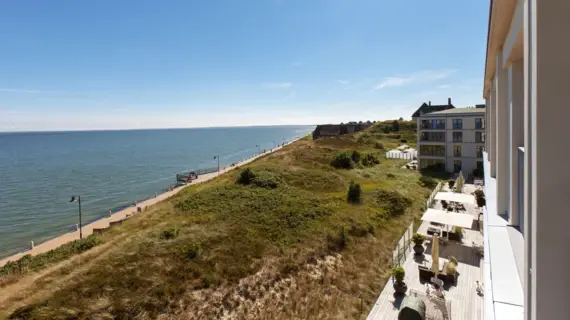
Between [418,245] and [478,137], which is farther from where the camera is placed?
[478,137]

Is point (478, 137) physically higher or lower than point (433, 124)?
lower

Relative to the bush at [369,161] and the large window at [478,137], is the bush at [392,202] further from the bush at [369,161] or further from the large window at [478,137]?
the bush at [369,161]

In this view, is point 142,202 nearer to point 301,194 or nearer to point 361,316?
point 301,194

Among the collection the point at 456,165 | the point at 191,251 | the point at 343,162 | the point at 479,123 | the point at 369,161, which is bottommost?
the point at 191,251

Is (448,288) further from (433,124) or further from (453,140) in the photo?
(433,124)

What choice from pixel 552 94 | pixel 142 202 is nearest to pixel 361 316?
pixel 552 94

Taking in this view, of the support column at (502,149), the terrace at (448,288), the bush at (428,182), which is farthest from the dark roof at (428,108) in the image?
the support column at (502,149)

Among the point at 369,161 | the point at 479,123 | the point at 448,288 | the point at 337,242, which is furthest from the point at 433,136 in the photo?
the point at 448,288
